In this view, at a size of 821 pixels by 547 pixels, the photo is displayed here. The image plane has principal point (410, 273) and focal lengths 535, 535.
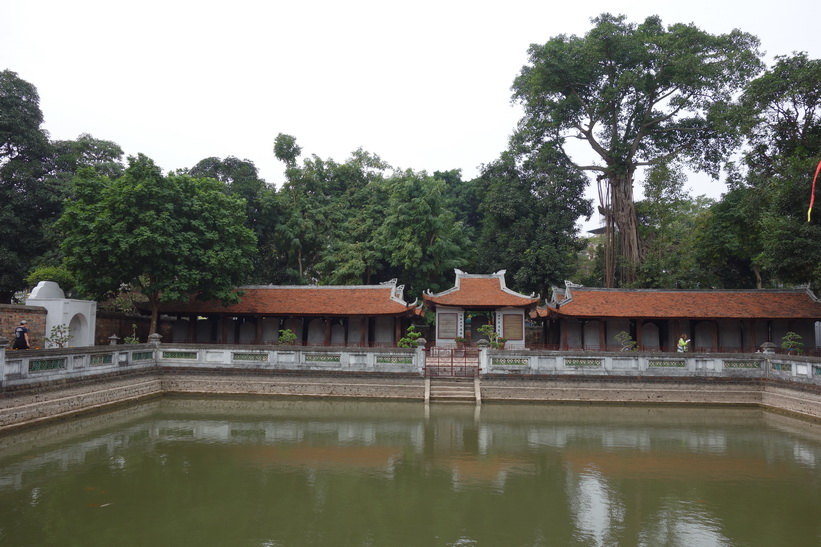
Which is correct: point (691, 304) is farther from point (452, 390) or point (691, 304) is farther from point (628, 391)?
point (452, 390)

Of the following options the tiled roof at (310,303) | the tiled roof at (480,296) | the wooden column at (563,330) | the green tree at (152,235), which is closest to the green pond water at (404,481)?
the green tree at (152,235)

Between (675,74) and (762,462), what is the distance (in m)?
24.7

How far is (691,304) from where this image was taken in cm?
2295

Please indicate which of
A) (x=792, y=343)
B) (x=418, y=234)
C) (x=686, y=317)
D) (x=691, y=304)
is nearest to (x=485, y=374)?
(x=686, y=317)

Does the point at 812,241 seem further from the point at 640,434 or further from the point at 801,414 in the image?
the point at 640,434

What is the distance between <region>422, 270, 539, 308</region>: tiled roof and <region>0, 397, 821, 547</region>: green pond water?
9.65 m

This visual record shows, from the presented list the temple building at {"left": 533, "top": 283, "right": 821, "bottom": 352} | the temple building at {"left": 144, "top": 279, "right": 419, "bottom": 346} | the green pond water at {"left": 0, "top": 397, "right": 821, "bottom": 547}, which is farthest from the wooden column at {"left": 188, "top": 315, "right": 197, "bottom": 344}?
the temple building at {"left": 533, "top": 283, "right": 821, "bottom": 352}

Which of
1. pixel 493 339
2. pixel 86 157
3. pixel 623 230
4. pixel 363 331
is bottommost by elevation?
pixel 493 339

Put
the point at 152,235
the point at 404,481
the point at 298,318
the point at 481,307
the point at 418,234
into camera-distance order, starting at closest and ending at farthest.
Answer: the point at 404,481, the point at 152,235, the point at 481,307, the point at 298,318, the point at 418,234

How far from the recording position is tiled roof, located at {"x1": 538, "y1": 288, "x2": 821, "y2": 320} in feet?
72.1

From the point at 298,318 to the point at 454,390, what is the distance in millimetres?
10246

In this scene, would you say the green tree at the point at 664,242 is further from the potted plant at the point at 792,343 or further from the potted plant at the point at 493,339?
the potted plant at the point at 493,339

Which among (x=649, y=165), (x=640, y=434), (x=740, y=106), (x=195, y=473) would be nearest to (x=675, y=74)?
(x=649, y=165)

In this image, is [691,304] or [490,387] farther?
[691,304]
